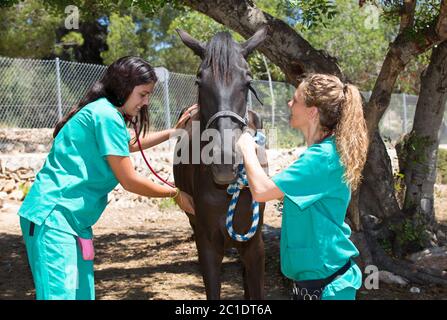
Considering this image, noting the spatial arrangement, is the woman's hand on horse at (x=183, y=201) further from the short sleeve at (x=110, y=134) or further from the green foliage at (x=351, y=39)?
the green foliage at (x=351, y=39)

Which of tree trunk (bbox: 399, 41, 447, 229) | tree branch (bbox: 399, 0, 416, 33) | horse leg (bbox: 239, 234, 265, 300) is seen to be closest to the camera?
horse leg (bbox: 239, 234, 265, 300)

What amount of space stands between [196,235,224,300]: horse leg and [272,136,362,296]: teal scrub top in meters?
1.12

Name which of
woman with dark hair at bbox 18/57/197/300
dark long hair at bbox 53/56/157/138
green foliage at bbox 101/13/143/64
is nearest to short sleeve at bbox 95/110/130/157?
woman with dark hair at bbox 18/57/197/300

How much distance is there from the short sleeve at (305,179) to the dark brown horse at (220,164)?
0.60 meters

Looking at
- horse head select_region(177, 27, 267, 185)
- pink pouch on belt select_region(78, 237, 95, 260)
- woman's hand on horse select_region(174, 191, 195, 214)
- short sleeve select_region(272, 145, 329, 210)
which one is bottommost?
pink pouch on belt select_region(78, 237, 95, 260)

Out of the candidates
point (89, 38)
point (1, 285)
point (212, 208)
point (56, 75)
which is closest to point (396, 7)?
point (212, 208)

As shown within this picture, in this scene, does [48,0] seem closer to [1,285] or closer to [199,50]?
[1,285]

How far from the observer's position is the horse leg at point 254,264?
4.16 meters

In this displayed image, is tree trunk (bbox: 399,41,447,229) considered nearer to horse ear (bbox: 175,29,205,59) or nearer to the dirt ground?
the dirt ground

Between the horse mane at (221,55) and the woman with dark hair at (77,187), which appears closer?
the woman with dark hair at (77,187)

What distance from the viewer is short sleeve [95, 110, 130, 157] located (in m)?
2.89

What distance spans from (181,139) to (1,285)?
2.84m

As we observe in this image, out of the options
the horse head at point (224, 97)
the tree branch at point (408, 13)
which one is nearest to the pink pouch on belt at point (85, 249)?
the horse head at point (224, 97)

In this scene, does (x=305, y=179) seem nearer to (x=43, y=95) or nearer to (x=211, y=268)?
(x=211, y=268)
